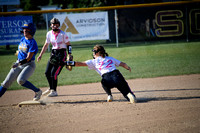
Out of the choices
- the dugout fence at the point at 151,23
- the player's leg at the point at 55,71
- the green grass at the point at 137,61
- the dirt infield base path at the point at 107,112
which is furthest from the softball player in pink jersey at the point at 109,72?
the dugout fence at the point at 151,23

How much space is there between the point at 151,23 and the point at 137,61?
4852mm

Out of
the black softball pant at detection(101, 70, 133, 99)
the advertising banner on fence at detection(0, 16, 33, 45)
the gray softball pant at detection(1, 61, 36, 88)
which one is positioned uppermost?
the advertising banner on fence at detection(0, 16, 33, 45)

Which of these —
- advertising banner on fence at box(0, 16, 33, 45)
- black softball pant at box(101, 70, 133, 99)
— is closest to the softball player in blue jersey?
black softball pant at box(101, 70, 133, 99)

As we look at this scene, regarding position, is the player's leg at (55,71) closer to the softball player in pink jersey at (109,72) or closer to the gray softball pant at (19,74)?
the gray softball pant at (19,74)

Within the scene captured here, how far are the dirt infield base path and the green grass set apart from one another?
5.36ft

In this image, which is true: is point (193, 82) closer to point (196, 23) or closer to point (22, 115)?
point (22, 115)

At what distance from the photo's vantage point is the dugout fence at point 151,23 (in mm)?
14914

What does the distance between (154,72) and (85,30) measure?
678 cm

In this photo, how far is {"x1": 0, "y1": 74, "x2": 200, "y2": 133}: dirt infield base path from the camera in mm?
3980

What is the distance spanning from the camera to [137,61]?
37.2 ft

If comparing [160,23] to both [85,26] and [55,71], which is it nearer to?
[85,26]

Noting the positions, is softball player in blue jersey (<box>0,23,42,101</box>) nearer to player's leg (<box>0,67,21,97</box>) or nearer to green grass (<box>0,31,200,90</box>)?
player's leg (<box>0,67,21,97</box>)

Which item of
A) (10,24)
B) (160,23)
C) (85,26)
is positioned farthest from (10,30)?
(160,23)

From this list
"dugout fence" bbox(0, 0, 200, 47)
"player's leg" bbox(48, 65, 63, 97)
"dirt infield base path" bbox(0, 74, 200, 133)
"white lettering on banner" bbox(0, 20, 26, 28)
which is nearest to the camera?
"dirt infield base path" bbox(0, 74, 200, 133)
